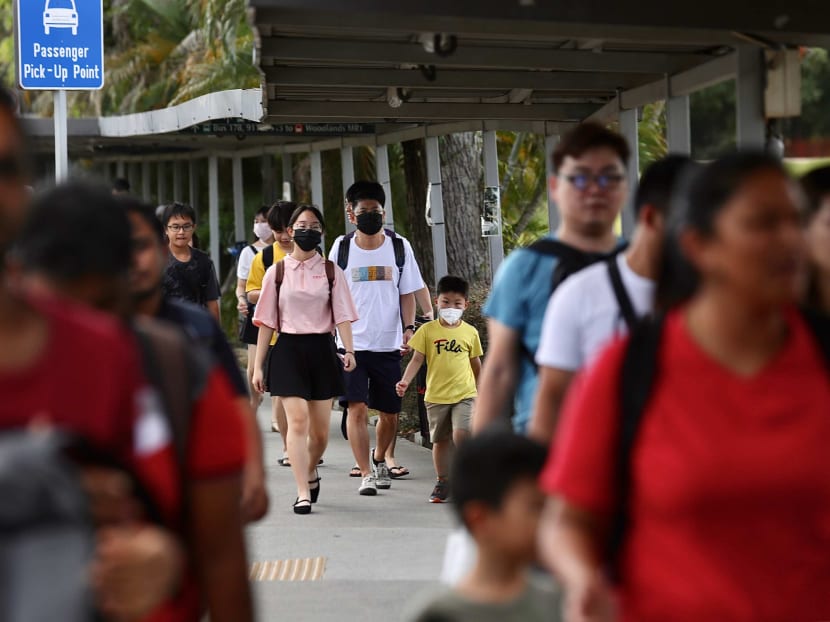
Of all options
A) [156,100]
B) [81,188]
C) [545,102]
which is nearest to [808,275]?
[81,188]

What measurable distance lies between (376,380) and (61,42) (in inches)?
169

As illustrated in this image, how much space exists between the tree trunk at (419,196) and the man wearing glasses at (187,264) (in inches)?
225

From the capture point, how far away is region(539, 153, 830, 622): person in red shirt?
2.75 m

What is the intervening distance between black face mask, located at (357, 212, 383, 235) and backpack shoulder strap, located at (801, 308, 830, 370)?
299 inches

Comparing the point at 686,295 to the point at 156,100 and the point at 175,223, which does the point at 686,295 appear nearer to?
the point at 175,223

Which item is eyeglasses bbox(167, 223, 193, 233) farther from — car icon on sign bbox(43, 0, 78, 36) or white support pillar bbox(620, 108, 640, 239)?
car icon on sign bbox(43, 0, 78, 36)

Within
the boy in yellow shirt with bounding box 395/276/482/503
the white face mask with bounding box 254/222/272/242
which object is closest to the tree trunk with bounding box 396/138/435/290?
the white face mask with bounding box 254/222/272/242

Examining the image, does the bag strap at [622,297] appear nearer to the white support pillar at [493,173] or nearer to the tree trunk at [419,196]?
the white support pillar at [493,173]

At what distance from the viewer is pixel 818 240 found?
3941 millimetres

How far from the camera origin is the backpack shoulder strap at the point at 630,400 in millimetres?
2818

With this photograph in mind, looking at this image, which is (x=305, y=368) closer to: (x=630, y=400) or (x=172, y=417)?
(x=630, y=400)

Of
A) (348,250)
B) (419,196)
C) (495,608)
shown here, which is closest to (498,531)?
(495,608)

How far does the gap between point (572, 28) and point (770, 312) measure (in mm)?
3360

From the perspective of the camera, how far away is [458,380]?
10.0m
